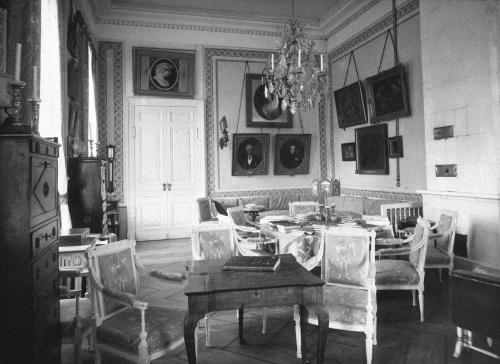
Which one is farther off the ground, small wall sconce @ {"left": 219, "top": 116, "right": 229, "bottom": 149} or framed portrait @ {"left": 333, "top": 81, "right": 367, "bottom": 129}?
framed portrait @ {"left": 333, "top": 81, "right": 367, "bottom": 129}

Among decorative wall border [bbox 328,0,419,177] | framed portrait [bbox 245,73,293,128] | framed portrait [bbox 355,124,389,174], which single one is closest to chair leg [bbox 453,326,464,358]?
framed portrait [bbox 355,124,389,174]

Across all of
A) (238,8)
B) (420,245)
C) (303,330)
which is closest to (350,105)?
(238,8)

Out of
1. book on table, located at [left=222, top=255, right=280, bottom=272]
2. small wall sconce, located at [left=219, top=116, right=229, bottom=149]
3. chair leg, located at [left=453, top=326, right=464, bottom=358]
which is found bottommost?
chair leg, located at [left=453, top=326, right=464, bottom=358]

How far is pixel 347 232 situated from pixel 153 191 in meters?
5.60

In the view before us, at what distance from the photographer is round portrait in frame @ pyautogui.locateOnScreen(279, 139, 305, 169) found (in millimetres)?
8367

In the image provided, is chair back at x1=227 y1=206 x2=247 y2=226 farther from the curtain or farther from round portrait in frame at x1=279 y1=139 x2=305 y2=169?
round portrait in frame at x1=279 y1=139 x2=305 y2=169

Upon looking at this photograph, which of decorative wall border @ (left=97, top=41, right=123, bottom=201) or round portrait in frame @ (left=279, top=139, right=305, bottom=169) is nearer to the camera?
decorative wall border @ (left=97, top=41, right=123, bottom=201)

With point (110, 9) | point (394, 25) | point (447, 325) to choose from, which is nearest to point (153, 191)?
point (110, 9)

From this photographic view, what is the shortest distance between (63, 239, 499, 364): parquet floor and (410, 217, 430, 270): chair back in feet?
1.61

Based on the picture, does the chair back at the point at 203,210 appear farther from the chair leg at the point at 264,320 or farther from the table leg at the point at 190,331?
the table leg at the point at 190,331

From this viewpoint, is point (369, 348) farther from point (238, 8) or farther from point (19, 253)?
point (238, 8)

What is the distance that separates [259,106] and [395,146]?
9.90 feet

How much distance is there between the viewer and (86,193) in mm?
4348

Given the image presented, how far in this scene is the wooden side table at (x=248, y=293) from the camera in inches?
79.5
